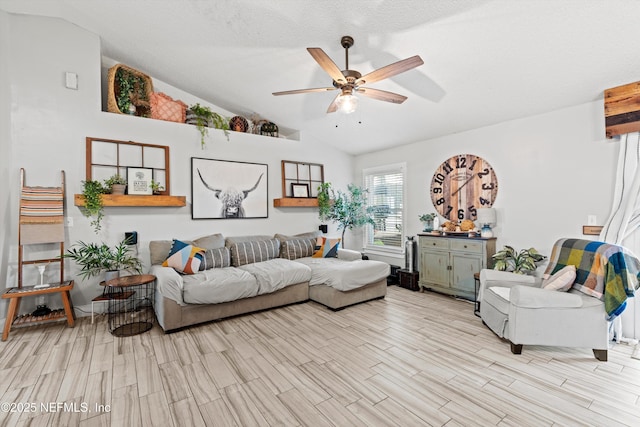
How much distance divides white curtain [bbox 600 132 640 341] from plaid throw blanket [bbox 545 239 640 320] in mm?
455

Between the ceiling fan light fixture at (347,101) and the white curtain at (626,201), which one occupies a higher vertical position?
the ceiling fan light fixture at (347,101)

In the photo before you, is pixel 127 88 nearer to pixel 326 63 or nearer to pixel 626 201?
pixel 326 63

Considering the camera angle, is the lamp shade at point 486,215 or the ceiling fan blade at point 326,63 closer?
the ceiling fan blade at point 326,63

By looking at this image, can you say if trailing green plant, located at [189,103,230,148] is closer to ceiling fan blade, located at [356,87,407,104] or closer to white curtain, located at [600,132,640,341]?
ceiling fan blade, located at [356,87,407,104]

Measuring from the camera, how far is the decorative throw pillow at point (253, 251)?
438 centimetres

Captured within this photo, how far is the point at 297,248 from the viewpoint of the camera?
493cm

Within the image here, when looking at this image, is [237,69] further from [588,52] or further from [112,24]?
[588,52]

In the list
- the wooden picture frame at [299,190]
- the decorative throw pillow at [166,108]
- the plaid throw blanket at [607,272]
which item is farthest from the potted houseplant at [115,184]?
the plaid throw blanket at [607,272]

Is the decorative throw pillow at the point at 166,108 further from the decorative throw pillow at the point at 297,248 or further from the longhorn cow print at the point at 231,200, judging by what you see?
the decorative throw pillow at the point at 297,248

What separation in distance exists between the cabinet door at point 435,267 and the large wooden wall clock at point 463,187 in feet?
2.21

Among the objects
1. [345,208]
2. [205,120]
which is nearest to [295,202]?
[345,208]

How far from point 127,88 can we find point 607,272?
5830 mm

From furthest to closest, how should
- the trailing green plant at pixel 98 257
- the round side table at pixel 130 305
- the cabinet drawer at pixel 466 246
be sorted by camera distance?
1. the cabinet drawer at pixel 466 246
2. the trailing green plant at pixel 98 257
3. the round side table at pixel 130 305

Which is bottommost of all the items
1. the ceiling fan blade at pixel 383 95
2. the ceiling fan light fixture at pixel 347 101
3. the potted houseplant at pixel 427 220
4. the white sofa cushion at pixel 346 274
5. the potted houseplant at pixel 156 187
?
the white sofa cushion at pixel 346 274
